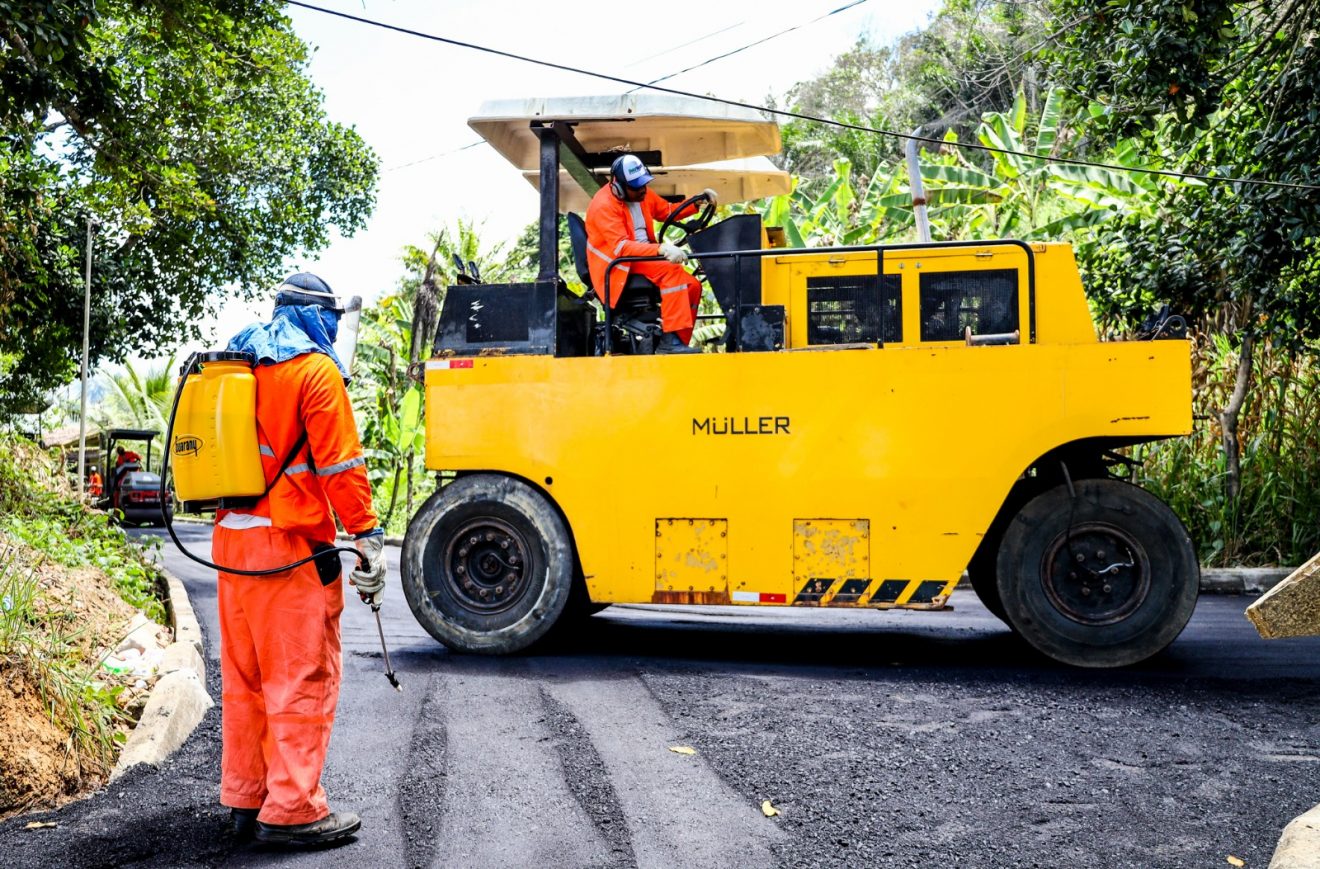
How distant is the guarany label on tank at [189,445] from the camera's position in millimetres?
4121

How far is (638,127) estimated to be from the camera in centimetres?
782

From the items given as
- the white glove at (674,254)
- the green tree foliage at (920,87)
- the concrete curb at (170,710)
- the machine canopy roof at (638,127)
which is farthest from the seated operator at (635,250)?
the green tree foliage at (920,87)

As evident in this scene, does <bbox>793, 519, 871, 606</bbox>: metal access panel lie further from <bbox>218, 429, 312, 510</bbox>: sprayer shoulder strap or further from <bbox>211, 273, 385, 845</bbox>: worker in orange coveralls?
<bbox>218, 429, 312, 510</bbox>: sprayer shoulder strap

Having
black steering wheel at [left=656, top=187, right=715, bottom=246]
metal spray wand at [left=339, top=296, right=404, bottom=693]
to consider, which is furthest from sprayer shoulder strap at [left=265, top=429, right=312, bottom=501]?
black steering wheel at [left=656, top=187, right=715, bottom=246]

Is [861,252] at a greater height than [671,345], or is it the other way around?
[861,252]

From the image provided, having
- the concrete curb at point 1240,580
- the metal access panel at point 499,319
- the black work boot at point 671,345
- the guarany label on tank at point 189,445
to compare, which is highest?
the metal access panel at point 499,319

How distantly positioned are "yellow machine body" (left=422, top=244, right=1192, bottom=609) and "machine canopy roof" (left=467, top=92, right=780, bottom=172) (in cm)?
108

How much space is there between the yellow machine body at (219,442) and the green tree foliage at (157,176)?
4.86m

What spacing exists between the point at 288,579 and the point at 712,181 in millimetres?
5510

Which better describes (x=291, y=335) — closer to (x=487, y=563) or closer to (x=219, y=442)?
(x=219, y=442)

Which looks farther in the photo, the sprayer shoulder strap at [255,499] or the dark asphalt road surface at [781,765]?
the sprayer shoulder strap at [255,499]

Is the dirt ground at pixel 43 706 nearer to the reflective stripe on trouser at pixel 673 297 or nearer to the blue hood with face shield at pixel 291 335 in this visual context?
the blue hood with face shield at pixel 291 335

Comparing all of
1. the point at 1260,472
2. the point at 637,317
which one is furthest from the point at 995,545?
the point at 1260,472

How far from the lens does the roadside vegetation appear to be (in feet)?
15.0
